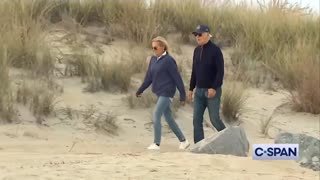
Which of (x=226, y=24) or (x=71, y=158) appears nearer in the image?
(x=71, y=158)

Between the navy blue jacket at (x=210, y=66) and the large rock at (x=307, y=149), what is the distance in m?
1.18

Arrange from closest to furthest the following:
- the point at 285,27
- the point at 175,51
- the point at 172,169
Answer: the point at 172,169 → the point at 175,51 → the point at 285,27

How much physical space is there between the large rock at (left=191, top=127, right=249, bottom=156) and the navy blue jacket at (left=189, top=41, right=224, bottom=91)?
0.67 metres

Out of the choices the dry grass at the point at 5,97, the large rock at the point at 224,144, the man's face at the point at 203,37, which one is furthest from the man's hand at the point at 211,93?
the dry grass at the point at 5,97

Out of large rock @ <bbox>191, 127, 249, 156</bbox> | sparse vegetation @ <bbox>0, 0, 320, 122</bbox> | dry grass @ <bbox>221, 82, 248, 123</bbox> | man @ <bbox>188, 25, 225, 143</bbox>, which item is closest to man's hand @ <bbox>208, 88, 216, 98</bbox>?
man @ <bbox>188, 25, 225, 143</bbox>

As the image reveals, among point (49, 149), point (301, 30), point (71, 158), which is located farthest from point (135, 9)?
point (71, 158)

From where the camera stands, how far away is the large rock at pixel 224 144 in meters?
9.16

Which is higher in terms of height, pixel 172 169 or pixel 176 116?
pixel 172 169

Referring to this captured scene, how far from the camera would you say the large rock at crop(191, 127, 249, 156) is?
361 inches

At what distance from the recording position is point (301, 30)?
17531 mm

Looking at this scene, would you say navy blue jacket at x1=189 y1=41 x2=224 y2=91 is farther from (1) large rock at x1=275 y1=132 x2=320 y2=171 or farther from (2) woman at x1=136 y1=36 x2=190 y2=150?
(1) large rock at x1=275 y1=132 x2=320 y2=171

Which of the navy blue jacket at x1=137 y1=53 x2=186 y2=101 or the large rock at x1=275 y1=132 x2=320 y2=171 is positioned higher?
the navy blue jacket at x1=137 y1=53 x2=186 y2=101

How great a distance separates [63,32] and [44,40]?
5.59ft

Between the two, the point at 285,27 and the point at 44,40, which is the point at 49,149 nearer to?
the point at 44,40
